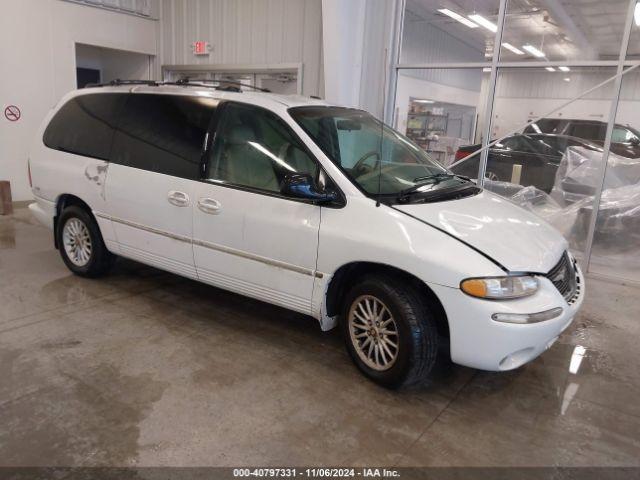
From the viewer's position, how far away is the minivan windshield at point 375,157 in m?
3.28

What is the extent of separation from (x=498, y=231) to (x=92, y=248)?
3547 millimetres

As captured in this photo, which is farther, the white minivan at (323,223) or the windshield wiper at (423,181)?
the windshield wiper at (423,181)

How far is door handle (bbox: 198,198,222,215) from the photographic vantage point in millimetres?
3561

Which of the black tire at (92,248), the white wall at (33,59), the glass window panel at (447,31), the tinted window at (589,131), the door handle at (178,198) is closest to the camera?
the door handle at (178,198)

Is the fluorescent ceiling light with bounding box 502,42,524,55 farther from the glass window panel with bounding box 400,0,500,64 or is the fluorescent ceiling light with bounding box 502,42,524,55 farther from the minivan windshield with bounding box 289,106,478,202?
the minivan windshield with bounding box 289,106,478,202

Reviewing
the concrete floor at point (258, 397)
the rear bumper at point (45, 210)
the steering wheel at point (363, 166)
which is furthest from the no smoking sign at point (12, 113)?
the steering wheel at point (363, 166)

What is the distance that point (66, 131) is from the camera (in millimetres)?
4637

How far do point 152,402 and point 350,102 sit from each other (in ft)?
17.9

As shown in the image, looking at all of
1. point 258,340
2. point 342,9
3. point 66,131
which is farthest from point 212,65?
point 258,340

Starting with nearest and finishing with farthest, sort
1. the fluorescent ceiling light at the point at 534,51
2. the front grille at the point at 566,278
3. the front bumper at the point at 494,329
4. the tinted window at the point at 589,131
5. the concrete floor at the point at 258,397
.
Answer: the concrete floor at the point at 258,397, the front bumper at the point at 494,329, the front grille at the point at 566,278, the tinted window at the point at 589,131, the fluorescent ceiling light at the point at 534,51

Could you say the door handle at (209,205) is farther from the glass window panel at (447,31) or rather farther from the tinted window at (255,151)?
the glass window panel at (447,31)

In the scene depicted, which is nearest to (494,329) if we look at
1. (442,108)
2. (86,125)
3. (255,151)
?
(255,151)

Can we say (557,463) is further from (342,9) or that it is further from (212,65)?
(212,65)

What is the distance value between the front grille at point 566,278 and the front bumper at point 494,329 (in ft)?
0.55
